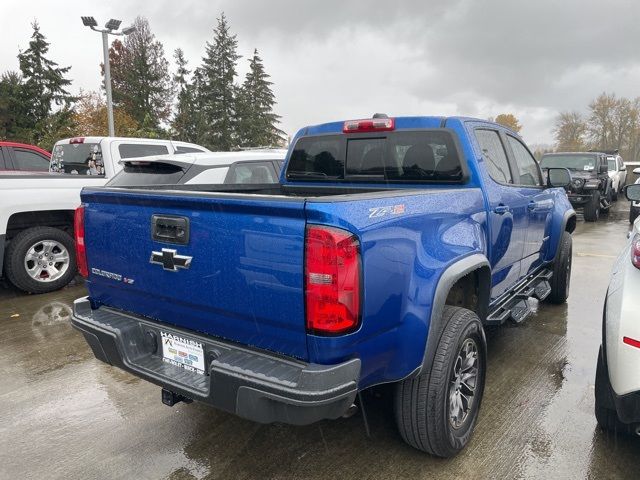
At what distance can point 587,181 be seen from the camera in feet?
41.5

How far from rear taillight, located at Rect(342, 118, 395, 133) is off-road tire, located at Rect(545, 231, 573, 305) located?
2.70m

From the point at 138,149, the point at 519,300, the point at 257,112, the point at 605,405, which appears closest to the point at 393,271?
the point at 605,405

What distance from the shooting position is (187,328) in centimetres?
242

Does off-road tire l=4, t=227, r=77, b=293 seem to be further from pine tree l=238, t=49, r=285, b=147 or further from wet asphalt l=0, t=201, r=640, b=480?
Result: pine tree l=238, t=49, r=285, b=147

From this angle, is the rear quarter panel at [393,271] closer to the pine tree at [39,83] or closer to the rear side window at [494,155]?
the rear side window at [494,155]

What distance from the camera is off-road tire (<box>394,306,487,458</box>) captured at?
2420mm

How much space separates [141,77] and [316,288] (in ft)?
142

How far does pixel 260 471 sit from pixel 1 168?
32.9 ft

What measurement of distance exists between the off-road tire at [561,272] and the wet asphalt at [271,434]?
1146 millimetres

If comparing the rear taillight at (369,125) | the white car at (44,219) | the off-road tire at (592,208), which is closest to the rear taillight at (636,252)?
the rear taillight at (369,125)

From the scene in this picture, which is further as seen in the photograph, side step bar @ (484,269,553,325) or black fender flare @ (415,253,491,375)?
side step bar @ (484,269,553,325)

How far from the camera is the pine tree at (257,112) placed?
40469 mm

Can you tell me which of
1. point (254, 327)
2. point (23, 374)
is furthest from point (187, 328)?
point (23, 374)

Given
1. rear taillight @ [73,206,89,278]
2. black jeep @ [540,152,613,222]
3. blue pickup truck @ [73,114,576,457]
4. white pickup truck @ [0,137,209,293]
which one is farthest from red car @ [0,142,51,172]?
black jeep @ [540,152,613,222]
